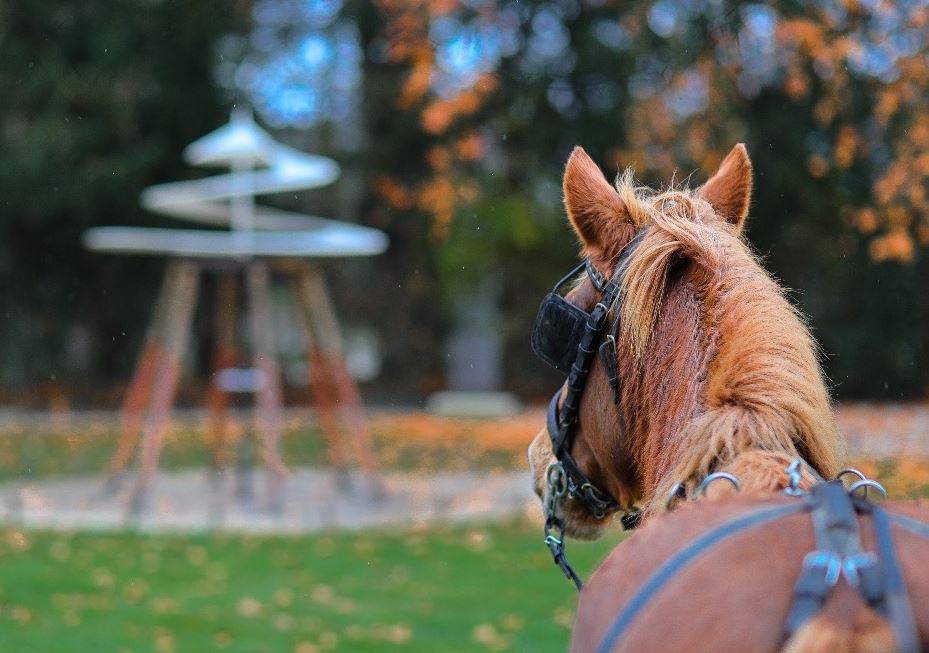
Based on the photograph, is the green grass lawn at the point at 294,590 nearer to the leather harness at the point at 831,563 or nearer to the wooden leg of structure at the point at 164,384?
the wooden leg of structure at the point at 164,384

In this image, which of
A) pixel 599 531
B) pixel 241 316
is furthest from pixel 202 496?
pixel 241 316

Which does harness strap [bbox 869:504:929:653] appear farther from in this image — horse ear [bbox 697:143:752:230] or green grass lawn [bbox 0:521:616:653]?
green grass lawn [bbox 0:521:616:653]

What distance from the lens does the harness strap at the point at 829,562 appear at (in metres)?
1.25

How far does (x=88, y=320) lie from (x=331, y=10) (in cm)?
736

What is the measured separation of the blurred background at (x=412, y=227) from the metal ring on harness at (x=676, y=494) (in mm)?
3357

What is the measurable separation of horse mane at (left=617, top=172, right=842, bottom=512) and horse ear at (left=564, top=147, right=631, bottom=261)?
0.03 metres

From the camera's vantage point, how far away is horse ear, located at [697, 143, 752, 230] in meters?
2.42

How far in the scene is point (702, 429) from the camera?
172 centimetres

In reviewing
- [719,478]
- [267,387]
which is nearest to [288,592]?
[267,387]

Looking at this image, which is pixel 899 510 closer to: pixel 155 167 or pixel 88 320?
pixel 155 167

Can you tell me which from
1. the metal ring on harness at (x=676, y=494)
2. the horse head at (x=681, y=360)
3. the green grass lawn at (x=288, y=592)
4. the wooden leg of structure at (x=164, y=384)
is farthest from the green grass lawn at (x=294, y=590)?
the metal ring on harness at (x=676, y=494)

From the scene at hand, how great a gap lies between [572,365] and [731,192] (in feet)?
1.82

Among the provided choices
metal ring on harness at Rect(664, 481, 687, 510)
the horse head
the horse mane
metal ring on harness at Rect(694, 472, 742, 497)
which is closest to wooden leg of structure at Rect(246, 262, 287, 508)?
the horse head

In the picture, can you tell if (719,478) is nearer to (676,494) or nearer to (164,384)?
(676,494)
